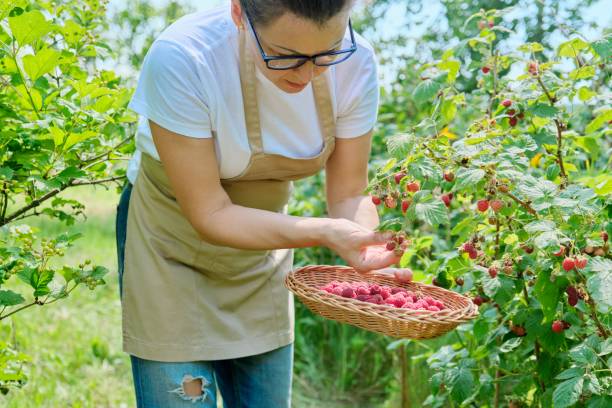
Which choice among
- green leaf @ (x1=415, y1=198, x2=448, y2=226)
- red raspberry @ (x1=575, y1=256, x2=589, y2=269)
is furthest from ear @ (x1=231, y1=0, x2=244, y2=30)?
red raspberry @ (x1=575, y1=256, x2=589, y2=269)

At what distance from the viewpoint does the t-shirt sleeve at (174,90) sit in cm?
197

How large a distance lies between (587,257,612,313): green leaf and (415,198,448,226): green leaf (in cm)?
36

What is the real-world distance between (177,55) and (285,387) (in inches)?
40.1

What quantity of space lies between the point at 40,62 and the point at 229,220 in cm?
58

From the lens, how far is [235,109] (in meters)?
2.09

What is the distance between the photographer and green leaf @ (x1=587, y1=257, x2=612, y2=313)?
1838mm

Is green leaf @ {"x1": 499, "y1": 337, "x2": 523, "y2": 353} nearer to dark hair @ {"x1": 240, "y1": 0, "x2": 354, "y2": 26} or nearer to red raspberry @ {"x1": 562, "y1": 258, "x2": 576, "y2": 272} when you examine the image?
red raspberry @ {"x1": 562, "y1": 258, "x2": 576, "y2": 272}

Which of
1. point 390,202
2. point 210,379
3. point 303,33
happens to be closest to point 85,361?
point 210,379

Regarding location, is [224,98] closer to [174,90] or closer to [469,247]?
[174,90]

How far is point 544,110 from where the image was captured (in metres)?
2.33

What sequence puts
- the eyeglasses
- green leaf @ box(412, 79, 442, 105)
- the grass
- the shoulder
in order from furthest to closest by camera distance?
the grass
green leaf @ box(412, 79, 442, 105)
the shoulder
the eyeglasses

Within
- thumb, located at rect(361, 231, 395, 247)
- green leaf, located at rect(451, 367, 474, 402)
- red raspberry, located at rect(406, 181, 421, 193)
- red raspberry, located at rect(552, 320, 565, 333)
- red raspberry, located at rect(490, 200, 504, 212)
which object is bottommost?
green leaf, located at rect(451, 367, 474, 402)

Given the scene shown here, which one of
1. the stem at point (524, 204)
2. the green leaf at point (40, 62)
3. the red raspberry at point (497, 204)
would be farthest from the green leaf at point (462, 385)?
the green leaf at point (40, 62)

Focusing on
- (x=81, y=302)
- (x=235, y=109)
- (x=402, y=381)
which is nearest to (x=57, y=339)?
(x=81, y=302)
